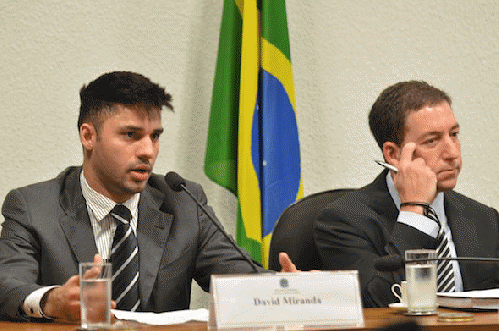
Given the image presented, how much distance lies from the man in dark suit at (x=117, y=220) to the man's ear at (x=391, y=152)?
67cm

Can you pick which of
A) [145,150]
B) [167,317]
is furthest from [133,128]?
[167,317]

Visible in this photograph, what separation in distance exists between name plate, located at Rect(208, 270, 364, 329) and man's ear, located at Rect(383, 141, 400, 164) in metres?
1.32

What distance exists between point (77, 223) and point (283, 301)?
111cm

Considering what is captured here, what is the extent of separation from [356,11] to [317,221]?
4.90ft

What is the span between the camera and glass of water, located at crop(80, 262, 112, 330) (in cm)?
131

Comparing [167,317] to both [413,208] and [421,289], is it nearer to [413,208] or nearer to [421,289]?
[421,289]

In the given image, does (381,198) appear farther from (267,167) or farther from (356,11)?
(356,11)

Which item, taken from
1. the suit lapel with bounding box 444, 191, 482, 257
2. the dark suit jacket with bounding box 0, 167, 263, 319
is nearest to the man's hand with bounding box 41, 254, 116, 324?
the dark suit jacket with bounding box 0, 167, 263, 319

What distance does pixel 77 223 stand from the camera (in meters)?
2.16

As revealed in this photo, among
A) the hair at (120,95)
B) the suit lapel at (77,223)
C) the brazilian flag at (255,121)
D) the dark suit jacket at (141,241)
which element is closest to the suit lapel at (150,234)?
the dark suit jacket at (141,241)

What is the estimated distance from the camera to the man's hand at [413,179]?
2.30 metres

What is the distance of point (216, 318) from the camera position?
1180 mm

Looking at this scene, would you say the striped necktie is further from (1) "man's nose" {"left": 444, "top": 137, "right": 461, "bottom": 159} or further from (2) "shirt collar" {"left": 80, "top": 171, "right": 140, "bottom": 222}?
(2) "shirt collar" {"left": 80, "top": 171, "right": 140, "bottom": 222}

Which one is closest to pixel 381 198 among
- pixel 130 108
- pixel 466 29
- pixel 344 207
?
pixel 344 207
